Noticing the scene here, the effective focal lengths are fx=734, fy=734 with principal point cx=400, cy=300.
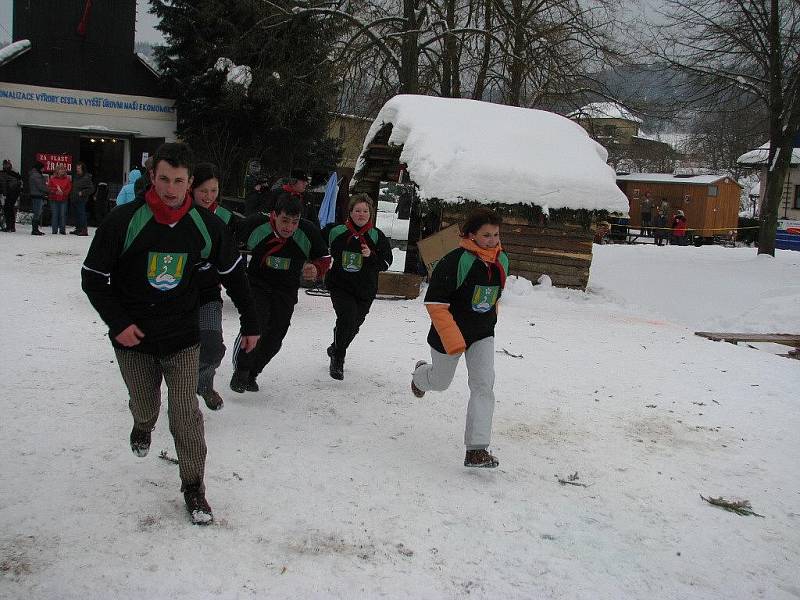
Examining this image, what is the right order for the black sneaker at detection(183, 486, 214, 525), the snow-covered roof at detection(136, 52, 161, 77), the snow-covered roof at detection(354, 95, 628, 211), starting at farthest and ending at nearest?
1. the snow-covered roof at detection(136, 52, 161, 77)
2. the snow-covered roof at detection(354, 95, 628, 211)
3. the black sneaker at detection(183, 486, 214, 525)

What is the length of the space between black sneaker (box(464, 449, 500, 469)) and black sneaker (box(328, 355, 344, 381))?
232 centimetres

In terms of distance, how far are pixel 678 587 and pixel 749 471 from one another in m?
2.06

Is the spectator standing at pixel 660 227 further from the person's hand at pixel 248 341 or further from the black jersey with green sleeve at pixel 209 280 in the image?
the person's hand at pixel 248 341

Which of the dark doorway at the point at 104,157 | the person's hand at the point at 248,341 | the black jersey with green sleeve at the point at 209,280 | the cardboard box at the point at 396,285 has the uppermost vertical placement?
the dark doorway at the point at 104,157

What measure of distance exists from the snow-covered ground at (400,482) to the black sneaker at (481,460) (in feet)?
0.31

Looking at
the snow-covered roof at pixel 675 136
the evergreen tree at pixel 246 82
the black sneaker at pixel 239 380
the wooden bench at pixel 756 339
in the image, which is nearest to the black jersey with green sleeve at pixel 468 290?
the black sneaker at pixel 239 380

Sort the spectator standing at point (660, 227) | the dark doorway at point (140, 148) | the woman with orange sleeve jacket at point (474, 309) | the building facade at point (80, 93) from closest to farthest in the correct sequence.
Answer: the woman with orange sleeve jacket at point (474, 309)
the building facade at point (80, 93)
the dark doorway at point (140, 148)
the spectator standing at point (660, 227)

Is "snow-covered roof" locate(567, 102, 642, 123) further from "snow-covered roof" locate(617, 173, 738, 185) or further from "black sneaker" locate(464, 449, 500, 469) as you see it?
"black sneaker" locate(464, 449, 500, 469)

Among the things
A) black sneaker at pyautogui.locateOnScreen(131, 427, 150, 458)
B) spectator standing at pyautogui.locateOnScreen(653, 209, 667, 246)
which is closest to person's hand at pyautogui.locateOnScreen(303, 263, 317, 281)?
black sneaker at pyautogui.locateOnScreen(131, 427, 150, 458)

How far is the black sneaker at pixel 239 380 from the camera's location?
5995 mm

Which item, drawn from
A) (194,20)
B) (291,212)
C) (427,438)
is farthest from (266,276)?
(194,20)

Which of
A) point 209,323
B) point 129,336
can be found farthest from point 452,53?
point 129,336

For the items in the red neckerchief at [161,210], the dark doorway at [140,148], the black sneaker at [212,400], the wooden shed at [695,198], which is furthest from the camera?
the wooden shed at [695,198]

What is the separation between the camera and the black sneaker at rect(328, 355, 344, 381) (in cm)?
679
